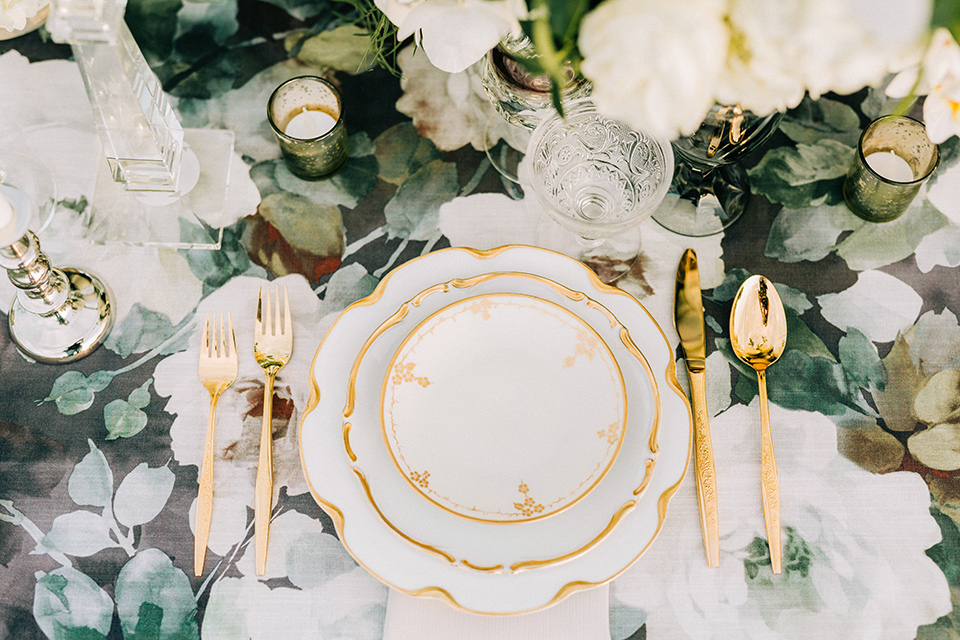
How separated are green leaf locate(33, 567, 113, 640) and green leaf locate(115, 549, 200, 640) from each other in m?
0.02

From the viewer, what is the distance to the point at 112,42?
558 millimetres

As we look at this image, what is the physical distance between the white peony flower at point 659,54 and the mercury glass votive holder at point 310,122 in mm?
419

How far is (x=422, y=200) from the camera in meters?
0.76

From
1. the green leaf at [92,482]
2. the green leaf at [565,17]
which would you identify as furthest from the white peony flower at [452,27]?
the green leaf at [92,482]

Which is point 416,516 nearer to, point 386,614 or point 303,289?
point 386,614

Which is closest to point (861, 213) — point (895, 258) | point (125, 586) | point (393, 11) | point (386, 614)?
point (895, 258)

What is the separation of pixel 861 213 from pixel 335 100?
0.61 metres

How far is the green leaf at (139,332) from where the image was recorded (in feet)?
2.34

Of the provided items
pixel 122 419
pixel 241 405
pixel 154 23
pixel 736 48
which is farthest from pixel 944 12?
pixel 154 23

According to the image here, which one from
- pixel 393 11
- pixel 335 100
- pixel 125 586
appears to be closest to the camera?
pixel 393 11

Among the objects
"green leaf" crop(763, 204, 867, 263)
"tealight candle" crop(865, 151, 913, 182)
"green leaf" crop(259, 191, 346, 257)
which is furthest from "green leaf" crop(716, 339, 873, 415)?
"green leaf" crop(259, 191, 346, 257)

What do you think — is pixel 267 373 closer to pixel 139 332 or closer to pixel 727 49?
pixel 139 332

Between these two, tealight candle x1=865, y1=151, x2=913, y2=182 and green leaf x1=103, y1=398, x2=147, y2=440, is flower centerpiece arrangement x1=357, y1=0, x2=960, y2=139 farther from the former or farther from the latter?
green leaf x1=103, y1=398, x2=147, y2=440

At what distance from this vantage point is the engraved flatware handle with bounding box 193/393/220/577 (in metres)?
0.64
